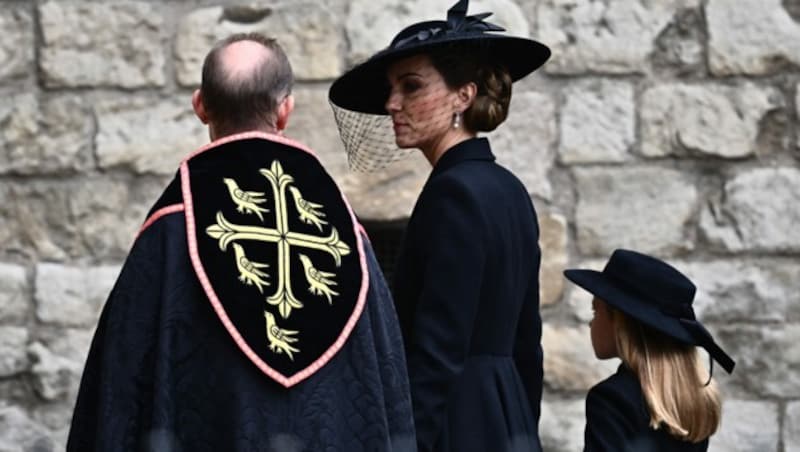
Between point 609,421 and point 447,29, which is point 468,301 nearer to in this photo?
point 609,421

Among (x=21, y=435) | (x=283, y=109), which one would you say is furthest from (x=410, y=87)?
(x=21, y=435)

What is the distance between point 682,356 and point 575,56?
170 cm

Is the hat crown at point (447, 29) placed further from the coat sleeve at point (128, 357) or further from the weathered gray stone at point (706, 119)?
the weathered gray stone at point (706, 119)

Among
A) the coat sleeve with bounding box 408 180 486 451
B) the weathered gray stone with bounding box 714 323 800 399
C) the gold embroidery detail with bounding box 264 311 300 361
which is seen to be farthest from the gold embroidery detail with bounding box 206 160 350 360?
the weathered gray stone with bounding box 714 323 800 399

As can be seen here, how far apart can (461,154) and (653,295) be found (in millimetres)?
581

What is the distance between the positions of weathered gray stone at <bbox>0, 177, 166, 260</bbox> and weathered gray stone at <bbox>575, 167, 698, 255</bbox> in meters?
1.40

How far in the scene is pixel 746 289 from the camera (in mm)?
5121

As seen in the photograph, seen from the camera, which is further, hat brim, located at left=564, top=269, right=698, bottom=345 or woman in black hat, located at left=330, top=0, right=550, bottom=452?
hat brim, located at left=564, top=269, right=698, bottom=345

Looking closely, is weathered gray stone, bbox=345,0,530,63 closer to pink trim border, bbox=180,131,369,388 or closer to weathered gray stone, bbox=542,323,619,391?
weathered gray stone, bbox=542,323,619,391

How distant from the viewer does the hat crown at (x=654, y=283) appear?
12.3 ft

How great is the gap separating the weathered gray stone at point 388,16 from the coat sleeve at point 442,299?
68.0 inches

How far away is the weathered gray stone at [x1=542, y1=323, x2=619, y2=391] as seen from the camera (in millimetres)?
5141

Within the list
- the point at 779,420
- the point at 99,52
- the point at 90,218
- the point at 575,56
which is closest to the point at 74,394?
the point at 90,218

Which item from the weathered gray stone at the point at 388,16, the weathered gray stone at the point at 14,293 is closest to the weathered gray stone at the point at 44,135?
the weathered gray stone at the point at 14,293
